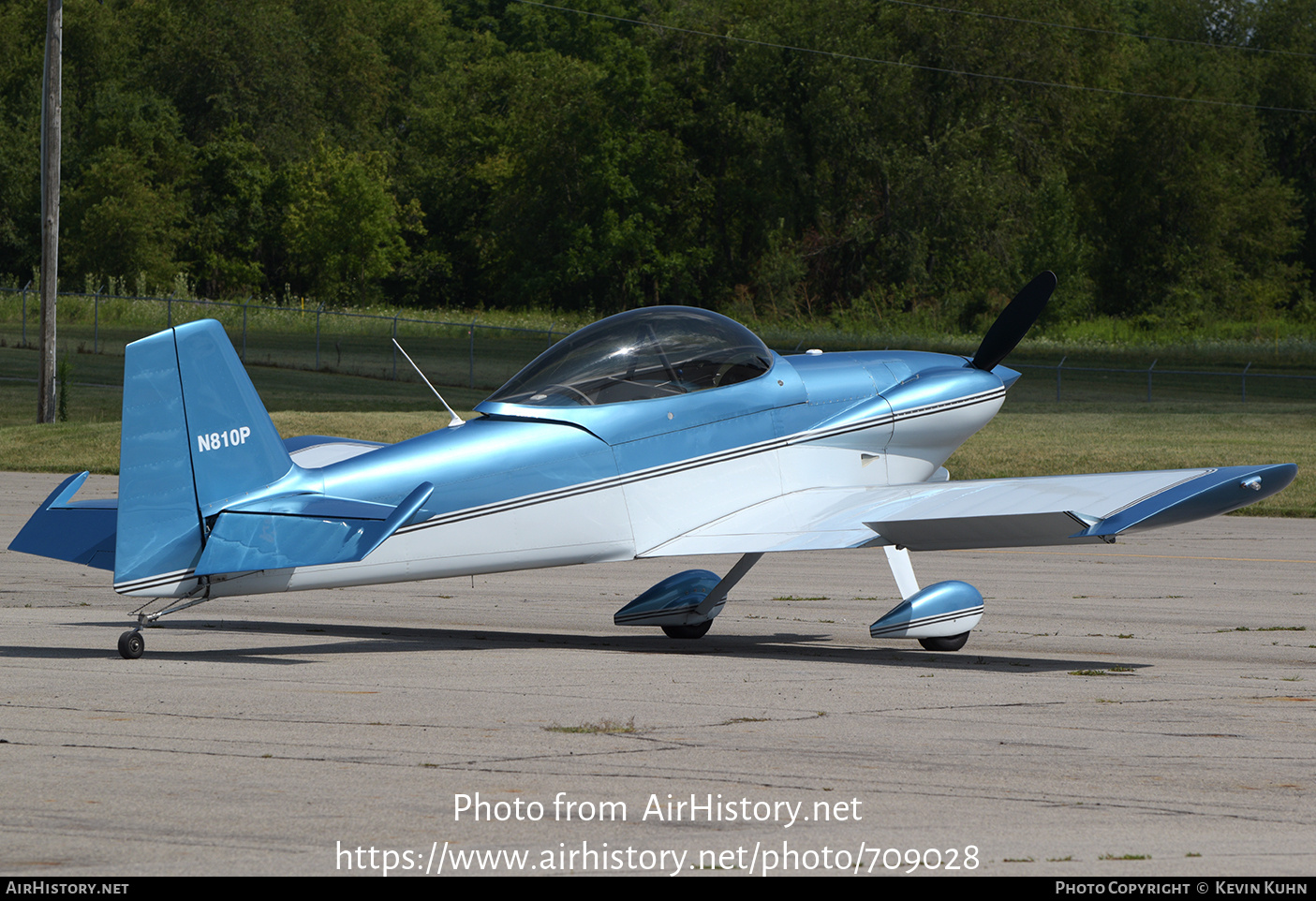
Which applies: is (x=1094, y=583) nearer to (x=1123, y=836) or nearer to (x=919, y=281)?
(x=1123, y=836)

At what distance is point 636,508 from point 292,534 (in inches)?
93.0

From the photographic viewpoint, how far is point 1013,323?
1272 cm

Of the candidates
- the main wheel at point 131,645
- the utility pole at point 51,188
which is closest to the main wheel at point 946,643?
the main wheel at point 131,645

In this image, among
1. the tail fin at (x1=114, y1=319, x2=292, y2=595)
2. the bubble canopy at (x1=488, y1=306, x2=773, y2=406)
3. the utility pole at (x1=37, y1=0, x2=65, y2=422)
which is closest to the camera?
the tail fin at (x1=114, y1=319, x2=292, y2=595)

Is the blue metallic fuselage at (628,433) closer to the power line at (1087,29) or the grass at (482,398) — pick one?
the grass at (482,398)

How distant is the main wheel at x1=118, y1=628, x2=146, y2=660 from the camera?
369 inches

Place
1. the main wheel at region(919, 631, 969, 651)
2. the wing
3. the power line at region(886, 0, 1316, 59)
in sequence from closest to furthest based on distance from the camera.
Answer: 1. the wing
2. the main wheel at region(919, 631, 969, 651)
3. the power line at region(886, 0, 1316, 59)

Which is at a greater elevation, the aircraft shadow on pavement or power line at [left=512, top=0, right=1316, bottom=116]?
power line at [left=512, top=0, right=1316, bottom=116]

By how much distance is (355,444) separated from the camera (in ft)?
37.6

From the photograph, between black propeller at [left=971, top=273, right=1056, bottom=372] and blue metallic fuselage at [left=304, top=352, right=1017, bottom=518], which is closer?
blue metallic fuselage at [left=304, top=352, right=1017, bottom=518]

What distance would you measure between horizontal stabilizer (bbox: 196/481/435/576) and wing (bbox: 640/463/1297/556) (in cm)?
207

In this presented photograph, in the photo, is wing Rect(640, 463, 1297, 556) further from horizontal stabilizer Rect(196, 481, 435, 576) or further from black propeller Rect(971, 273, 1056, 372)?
horizontal stabilizer Rect(196, 481, 435, 576)

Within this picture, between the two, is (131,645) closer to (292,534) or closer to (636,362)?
(292,534)

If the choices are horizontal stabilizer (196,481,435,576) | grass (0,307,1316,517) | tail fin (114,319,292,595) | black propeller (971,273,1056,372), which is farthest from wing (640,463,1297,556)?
grass (0,307,1316,517)
